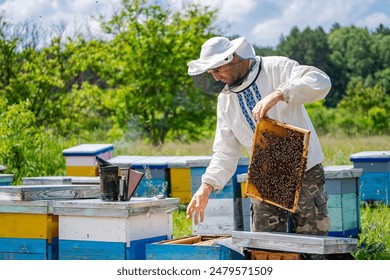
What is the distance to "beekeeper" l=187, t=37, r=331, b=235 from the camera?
3.41 meters

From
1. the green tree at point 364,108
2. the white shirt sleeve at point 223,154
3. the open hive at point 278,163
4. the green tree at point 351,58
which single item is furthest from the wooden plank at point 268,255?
the green tree at point 351,58

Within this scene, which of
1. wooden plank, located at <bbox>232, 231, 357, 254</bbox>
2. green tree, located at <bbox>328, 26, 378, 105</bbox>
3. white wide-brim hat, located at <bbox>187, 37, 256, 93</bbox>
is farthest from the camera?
green tree, located at <bbox>328, 26, 378, 105</bbox>

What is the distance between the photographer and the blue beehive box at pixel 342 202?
17.6ft

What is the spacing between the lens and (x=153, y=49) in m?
17.3

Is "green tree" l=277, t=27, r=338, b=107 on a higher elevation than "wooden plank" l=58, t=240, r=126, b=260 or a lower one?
higher

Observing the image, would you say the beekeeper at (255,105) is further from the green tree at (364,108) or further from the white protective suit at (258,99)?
the green tree at (364,108)

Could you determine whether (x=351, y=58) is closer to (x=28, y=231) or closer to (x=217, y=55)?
(x=28, y=231)

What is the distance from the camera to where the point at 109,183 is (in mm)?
3967

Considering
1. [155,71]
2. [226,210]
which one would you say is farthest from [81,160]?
[155,71]

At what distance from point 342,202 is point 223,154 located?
1994 mm

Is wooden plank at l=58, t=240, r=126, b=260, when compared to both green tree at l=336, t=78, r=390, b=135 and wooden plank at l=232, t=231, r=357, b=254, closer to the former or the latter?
wooden plank at l=232, t=231, r=357, b=254

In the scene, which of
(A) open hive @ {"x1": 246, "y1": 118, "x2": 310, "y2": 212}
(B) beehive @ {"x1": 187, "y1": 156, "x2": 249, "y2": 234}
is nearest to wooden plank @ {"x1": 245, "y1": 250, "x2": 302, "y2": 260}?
(A) open hive @ {"x1": 246, "y1": 118, "x2": 310, "y2": 212}

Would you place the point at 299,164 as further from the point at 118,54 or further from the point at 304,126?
the point at 118,54
